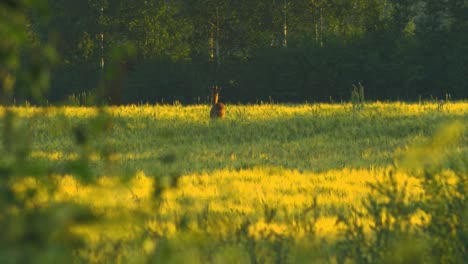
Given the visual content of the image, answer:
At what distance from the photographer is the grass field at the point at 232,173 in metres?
2.78

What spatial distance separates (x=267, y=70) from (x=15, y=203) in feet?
129

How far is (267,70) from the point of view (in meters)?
41.6

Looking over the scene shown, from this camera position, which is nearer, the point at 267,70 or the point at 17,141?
the point at 17,141

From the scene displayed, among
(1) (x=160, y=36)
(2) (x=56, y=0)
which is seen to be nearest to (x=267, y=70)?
(1) (x=160, y=36)

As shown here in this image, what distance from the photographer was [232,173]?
12898 mm

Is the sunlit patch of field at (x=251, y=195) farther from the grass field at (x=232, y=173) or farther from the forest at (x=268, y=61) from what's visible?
the forest at (x=268, y=61)

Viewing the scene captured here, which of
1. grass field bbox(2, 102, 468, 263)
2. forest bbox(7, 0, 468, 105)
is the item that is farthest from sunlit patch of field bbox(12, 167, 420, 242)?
forest bbox(7, 0, 468, 105)

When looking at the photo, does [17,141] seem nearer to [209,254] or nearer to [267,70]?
[209,254]

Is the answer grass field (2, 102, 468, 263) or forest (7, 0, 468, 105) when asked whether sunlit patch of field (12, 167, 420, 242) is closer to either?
grass field (2, 102, 468, 263)

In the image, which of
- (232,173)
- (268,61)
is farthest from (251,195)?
(268,61)

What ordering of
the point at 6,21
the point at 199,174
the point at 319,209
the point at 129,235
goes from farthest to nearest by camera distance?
the point at 199,174 → the point at 319,209 → the point at 129,235 → the point at 6,21

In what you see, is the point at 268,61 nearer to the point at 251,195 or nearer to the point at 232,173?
the point at 232,173

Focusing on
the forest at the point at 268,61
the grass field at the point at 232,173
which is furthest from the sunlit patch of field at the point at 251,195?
the forest at the point at 268,61

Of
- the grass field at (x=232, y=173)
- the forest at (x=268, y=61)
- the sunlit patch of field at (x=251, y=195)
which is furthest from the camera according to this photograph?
the forest at (x=268, y=61)
